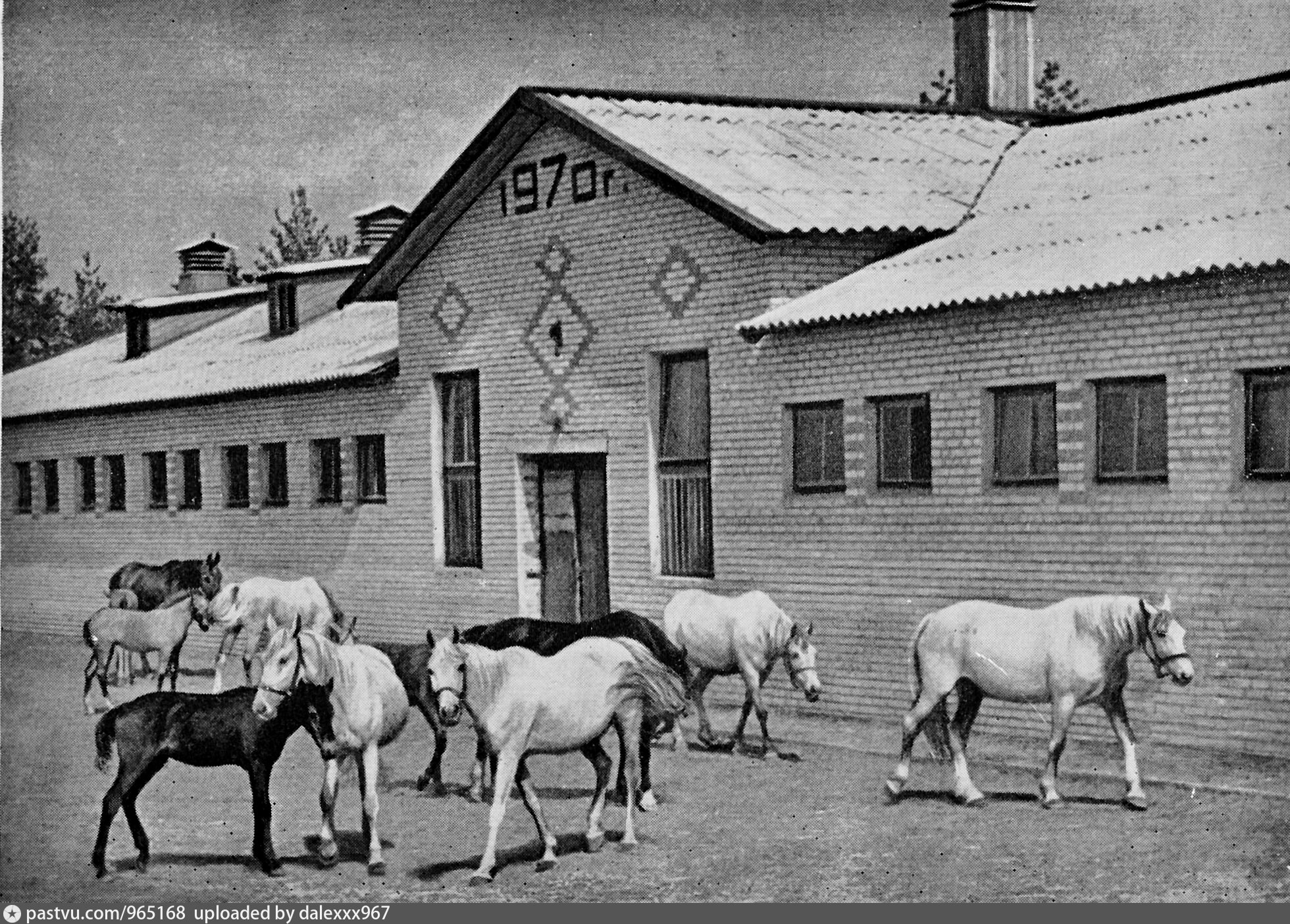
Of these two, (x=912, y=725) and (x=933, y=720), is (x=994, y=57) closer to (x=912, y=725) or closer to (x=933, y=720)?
(x=933, y=720)

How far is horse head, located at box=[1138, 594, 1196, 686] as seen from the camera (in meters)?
12.8

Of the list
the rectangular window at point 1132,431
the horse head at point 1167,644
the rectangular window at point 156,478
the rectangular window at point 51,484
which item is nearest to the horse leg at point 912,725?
the horse head at point 1167,644

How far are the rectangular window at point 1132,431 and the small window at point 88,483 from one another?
59.6 feet

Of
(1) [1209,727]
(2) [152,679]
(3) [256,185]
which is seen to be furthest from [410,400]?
(1) [1209,727]

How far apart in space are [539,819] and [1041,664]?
3.80 meters

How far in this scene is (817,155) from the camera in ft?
67.2

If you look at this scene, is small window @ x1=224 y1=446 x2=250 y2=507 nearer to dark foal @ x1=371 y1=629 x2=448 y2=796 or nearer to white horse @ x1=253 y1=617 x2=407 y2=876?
dark foal @ x1=371 y1=629 x2=448 y2=796

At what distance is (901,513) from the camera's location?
17.3 meters

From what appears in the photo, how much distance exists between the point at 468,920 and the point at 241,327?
22.0 metres

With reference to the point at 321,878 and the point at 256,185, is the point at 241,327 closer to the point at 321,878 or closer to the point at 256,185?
the point at 256,185

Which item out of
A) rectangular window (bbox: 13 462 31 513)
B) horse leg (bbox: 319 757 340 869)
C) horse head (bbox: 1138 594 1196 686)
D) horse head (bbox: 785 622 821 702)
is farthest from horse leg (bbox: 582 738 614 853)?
rectangular window (bbox: 13 462 31 513)

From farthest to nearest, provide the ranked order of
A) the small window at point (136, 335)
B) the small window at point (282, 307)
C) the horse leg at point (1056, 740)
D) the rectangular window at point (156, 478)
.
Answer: the small window at point (136, 335) → the small window at point (282, 307) → the rectangular window at point (156, 478) → the horse leg at point (1056, 740)

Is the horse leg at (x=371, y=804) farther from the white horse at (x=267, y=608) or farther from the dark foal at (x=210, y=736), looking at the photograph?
the white horse at (x=267, y=608)

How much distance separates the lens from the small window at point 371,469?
24.6 meters
